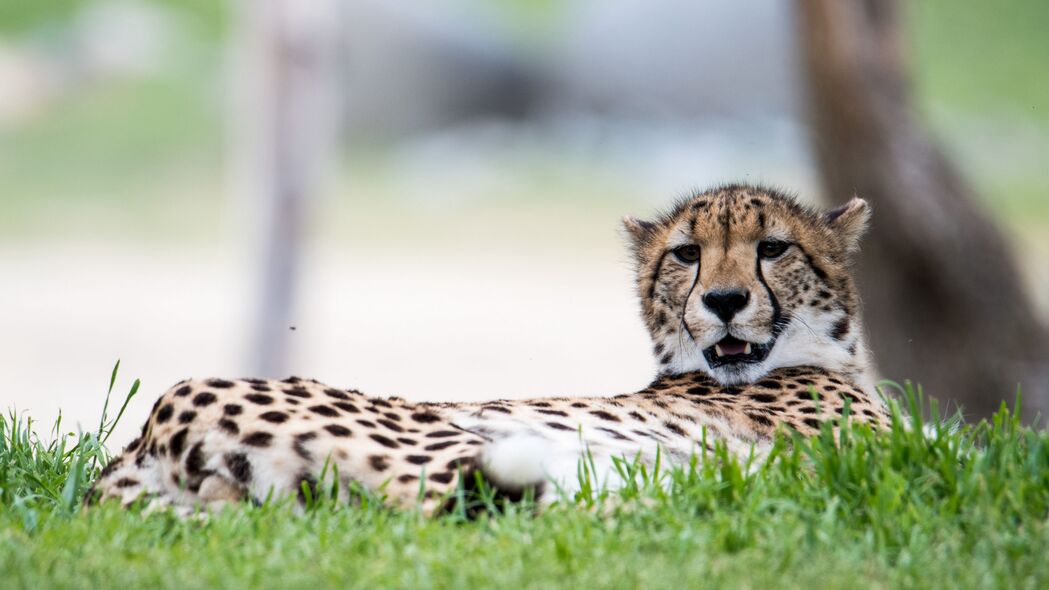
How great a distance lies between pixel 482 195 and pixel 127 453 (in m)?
16.3

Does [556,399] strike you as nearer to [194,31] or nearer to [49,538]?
[49,538]

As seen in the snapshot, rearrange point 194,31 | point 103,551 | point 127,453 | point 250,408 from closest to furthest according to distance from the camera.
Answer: point 103,551
point 250,408
point 127,453
point 194,31

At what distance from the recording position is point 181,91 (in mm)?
20984

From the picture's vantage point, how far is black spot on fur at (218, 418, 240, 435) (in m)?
3.34

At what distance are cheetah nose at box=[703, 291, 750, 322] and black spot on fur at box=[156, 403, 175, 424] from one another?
1563 millimetres

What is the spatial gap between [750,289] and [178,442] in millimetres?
1672

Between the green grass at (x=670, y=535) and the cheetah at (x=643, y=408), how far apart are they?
110mm

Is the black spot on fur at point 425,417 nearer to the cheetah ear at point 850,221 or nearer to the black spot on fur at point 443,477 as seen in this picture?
the black spot on fur at point 443,477

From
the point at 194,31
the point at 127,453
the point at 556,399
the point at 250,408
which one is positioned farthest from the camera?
the point at 194,31

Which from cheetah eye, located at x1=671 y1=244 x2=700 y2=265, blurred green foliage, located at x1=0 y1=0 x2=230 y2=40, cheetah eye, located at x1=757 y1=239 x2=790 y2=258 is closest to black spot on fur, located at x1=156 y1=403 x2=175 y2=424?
cheetah eye, located at x1=671 y1=244 x2=700 y2=265

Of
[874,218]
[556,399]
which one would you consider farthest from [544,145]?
[556,399]

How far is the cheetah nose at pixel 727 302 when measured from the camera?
165 inches

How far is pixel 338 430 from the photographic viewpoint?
135 inches

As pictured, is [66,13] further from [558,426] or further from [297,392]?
[558,426]
